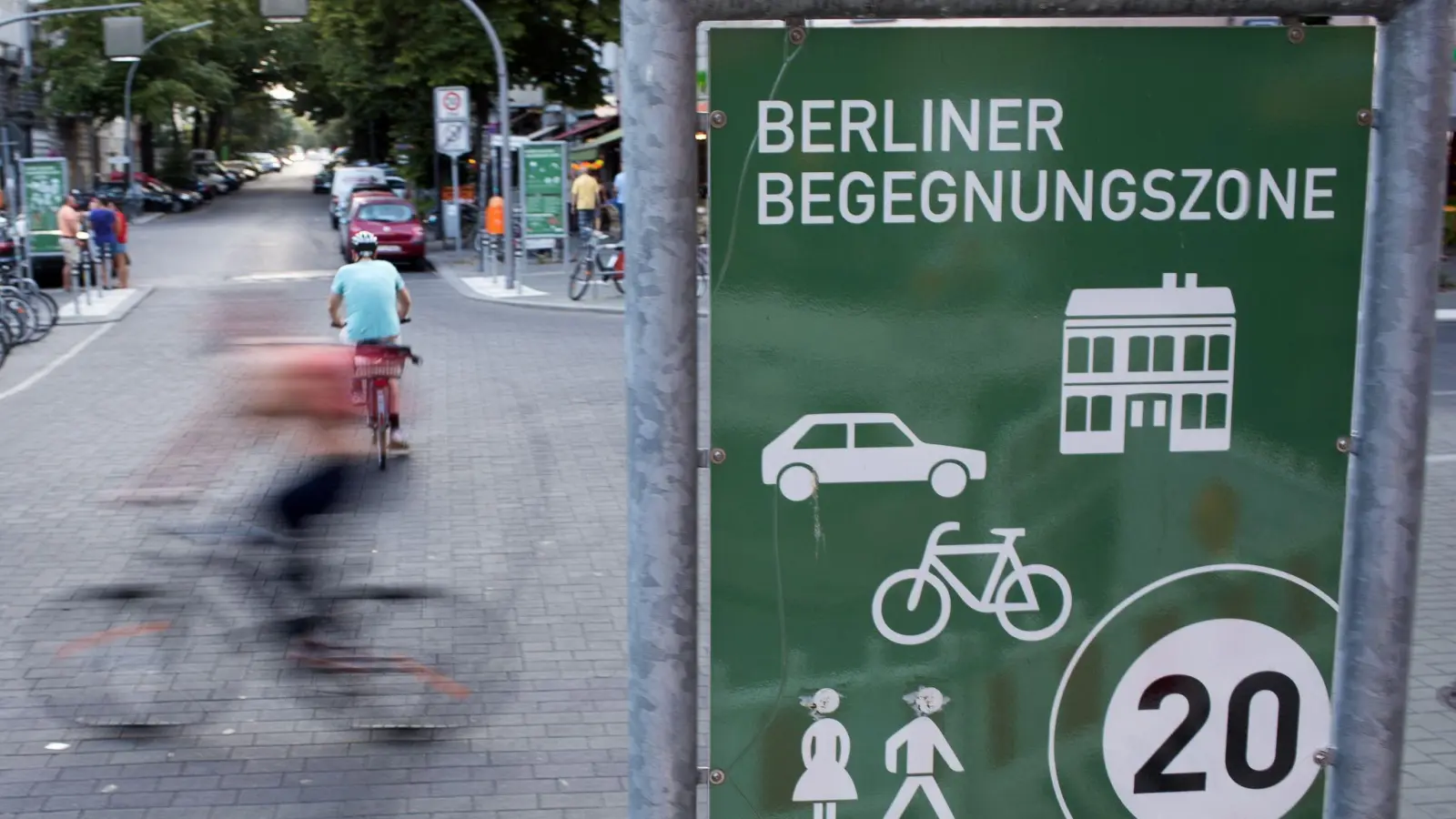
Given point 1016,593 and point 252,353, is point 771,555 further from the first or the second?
point 252,353

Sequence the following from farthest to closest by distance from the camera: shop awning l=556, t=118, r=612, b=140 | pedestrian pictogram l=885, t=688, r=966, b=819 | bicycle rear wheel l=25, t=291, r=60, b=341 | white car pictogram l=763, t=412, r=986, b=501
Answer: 1. shop awning l=556, t=118, r=612, b=140
2. bicycle rear wheel l=25, t=291, r=60, b=341
3. pedestrian pictogram l=885, t=688, r=966, b=819
4. white car pictogram l=763, t=412, r=986, b=501

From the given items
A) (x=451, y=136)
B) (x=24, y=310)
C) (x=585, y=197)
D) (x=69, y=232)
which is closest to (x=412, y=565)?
(x=24, y=310)

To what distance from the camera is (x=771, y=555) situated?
2.29 meters

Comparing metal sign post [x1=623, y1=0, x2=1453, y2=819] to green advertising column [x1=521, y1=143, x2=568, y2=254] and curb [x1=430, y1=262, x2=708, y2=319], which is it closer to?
curb [x1=430, y1=262, x2=708, y2=319]

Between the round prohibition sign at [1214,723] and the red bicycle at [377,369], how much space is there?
762 cm

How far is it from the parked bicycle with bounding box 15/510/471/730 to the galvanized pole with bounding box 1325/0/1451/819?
14.5ft

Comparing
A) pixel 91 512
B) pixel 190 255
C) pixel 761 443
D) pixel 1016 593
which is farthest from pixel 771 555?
pixel 190 255

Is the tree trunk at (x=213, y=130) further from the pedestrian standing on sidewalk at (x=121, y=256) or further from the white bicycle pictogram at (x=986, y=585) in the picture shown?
the white bicycle pictogram at (x=986, y=585)

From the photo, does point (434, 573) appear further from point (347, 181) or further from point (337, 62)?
point (347, 181)

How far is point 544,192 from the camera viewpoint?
28.8m

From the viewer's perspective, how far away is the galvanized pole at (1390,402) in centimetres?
225

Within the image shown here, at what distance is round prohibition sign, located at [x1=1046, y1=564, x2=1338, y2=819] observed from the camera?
2393 mm

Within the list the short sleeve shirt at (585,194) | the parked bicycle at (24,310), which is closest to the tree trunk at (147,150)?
the short sleeve shirt at (585,194)

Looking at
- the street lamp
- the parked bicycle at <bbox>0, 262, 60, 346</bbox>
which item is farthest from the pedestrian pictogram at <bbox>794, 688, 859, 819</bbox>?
the street lamp
